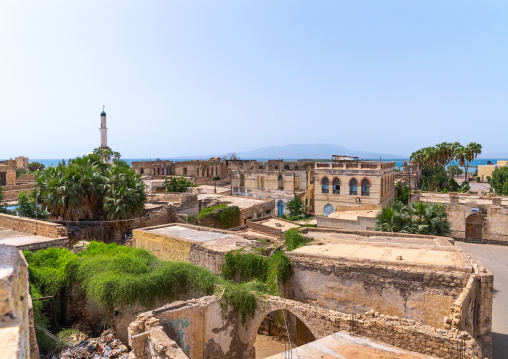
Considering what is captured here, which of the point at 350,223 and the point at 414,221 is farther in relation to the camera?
the point at 350,223

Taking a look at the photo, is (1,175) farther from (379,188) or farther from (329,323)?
(329,323)

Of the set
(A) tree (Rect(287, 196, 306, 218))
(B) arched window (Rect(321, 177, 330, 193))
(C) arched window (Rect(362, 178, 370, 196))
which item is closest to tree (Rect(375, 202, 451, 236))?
(C) arched window (Rect(362, 178, 370, 196))

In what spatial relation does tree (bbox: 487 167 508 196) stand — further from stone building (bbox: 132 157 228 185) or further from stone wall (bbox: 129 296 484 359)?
stone wall (bbox: 129 296 484 359)

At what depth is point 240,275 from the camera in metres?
14.9

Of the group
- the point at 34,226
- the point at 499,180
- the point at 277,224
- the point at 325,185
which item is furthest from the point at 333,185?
the point at 34,226

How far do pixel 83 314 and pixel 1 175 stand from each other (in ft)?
124

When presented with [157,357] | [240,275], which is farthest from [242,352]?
[157,357]

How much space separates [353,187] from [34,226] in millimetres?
28356

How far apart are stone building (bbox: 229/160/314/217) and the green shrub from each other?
2778 centimetres

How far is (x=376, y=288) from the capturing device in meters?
12.4

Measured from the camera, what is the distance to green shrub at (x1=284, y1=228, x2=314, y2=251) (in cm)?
1620

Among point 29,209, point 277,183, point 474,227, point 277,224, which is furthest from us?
point 277,183

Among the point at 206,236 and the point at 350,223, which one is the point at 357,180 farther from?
the point at 206,236

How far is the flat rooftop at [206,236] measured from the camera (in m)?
16.8
